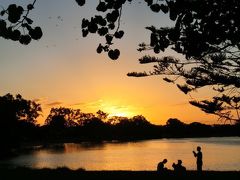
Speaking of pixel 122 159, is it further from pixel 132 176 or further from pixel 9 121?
pixel 132 176

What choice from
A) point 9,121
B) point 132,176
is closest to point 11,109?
point 9,121

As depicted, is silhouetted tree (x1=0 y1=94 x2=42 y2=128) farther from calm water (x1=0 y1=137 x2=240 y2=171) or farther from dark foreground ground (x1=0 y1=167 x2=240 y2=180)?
dark foreground ground (x1=0 y1=167 x2=240 y2=180)

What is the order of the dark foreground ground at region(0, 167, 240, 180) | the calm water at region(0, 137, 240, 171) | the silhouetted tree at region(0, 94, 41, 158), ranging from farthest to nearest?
the silhouetted tree at region(0, 94, 41, 158)
the calm water at region(0, 137, 240, 171)
the dark foreground ground at region(0, 167, 240, 180)

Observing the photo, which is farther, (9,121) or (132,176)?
(9,121)

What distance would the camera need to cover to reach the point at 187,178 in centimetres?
1664

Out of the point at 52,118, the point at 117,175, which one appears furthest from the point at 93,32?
the point at 52,118

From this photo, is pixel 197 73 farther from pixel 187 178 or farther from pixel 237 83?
pixel 187 178

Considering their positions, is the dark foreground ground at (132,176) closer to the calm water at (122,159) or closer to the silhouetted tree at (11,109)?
the calm water at (122,159)

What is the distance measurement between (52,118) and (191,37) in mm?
144449

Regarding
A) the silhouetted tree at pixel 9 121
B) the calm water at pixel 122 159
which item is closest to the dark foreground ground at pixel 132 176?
the calm water at pixel 122 159

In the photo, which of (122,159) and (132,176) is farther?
(122,159)

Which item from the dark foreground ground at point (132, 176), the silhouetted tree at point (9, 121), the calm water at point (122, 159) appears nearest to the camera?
the dark foreground ground at point (132, 176)

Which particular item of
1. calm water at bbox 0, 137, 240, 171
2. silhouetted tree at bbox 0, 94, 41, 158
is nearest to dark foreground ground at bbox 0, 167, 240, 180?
calm water at bbox 0, 137, 240, 171

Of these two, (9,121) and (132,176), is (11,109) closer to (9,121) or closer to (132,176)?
(9,121)
